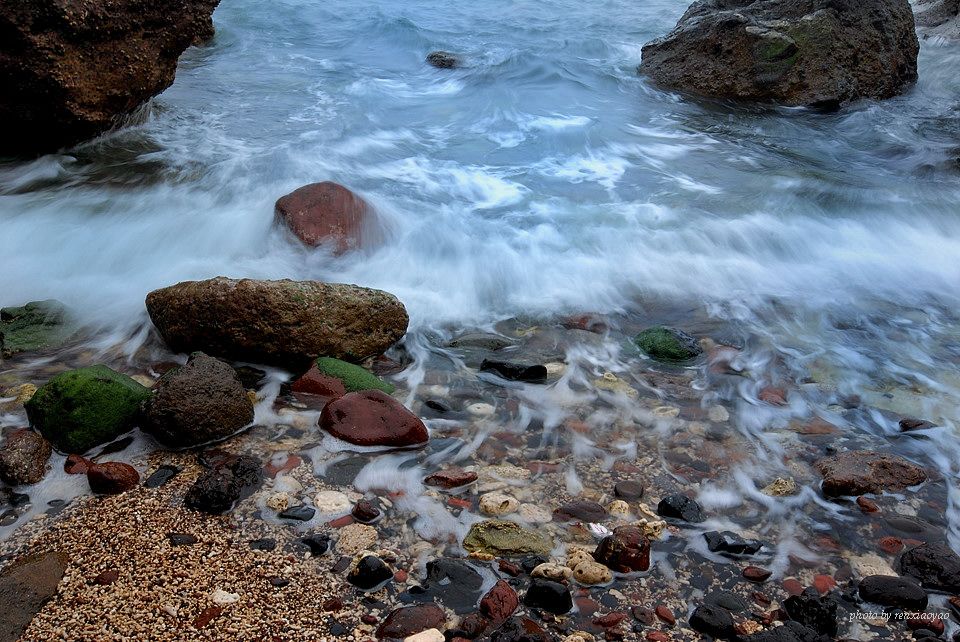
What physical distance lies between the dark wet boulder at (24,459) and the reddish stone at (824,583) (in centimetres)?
289

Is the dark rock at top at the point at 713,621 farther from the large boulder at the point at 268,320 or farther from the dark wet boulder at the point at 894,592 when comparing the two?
→ the large boulder at the point at 268,320

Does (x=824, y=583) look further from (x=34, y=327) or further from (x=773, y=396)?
(x=34, y=327)

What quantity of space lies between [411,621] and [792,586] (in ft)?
4.31

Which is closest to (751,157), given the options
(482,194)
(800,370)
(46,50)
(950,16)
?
(482,194)

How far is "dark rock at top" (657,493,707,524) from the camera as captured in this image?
290 centimetres

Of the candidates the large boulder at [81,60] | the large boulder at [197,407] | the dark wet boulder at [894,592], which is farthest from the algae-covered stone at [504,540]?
the large boulder at [81,60]

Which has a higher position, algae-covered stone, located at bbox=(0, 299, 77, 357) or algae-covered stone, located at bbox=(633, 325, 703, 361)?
algae-covered stone, located at bbox=(633, 325, 703, 361)

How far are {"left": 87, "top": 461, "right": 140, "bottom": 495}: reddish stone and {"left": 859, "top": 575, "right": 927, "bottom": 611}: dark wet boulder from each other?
2.68 m

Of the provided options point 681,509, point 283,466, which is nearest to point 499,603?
point 681,509

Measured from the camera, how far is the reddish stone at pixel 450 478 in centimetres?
301

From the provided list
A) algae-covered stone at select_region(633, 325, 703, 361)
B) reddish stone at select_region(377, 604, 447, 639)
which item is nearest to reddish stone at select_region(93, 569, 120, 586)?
reddish stone at select_region(377, 604, 447, 639)

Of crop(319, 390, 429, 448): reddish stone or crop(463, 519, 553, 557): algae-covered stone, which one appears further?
crop(319, 390, 429, 448): reddish stone

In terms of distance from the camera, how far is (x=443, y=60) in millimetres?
11008

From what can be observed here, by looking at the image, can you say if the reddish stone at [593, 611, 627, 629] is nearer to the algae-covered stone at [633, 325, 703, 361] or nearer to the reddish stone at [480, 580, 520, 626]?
the reddish stone at [480, 580, 520, 626]
